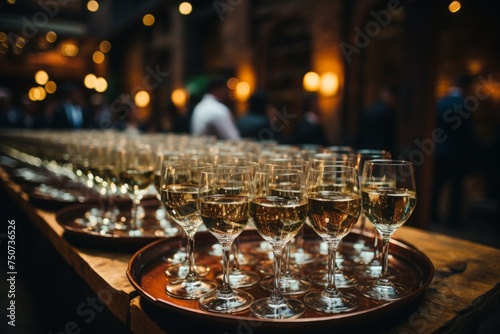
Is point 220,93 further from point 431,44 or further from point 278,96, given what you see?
→ point 278,96

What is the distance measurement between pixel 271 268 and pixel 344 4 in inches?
250

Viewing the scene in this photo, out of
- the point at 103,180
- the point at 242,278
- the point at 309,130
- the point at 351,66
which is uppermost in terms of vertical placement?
the point at 351,66

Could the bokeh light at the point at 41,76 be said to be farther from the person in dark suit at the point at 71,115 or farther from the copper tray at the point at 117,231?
the copper tray at the point at 117,231

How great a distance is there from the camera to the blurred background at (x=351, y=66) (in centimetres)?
423

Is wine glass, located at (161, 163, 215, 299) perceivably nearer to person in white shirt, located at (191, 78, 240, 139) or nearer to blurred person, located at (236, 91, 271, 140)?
person in white shirt, located at (191, 78, 240, 139)

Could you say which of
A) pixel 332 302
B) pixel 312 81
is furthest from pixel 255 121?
pixel 332 302

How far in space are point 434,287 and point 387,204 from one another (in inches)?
10.1

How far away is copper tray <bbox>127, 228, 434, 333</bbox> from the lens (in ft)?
2.69

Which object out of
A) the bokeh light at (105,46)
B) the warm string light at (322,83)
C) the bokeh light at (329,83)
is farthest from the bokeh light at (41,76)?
the bokeh light at (329,83)

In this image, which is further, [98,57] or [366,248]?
[98,57]

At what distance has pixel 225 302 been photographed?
Answer: 97 cm

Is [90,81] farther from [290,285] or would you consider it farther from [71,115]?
[290,285]

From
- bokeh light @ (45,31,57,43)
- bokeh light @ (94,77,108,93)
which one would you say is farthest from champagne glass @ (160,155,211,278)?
bokeh light @ (94,77,108,93)

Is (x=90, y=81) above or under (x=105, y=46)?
under
